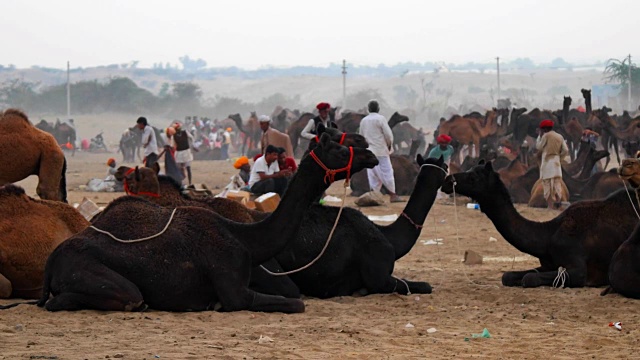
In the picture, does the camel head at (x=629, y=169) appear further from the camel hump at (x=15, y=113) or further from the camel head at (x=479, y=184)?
the camel hump at (x=15, y=113)

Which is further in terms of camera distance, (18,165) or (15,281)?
(18,165)

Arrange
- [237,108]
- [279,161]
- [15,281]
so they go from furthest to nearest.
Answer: [237,108], [279,161], [15,281]

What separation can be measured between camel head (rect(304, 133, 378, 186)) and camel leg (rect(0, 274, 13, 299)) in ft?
8.11

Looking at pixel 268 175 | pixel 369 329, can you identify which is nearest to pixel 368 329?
pixel 369 329

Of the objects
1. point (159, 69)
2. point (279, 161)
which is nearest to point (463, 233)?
point (279, 161)

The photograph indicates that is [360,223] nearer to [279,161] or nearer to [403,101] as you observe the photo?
[279,161]

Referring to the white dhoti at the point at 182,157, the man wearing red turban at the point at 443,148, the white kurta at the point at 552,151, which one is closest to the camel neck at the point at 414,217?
the white kurta at the point at 552,151

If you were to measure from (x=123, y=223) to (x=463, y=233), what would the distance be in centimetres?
795

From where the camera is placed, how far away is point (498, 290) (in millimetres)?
9609

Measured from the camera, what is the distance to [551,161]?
16969 mm

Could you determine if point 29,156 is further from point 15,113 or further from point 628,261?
point 628,261

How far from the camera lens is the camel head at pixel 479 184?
10031 mm

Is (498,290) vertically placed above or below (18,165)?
below

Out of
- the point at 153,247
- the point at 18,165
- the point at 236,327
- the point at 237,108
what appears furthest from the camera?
the point at 237,108
